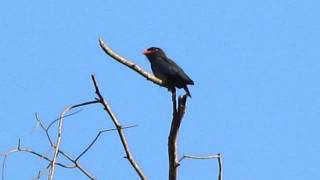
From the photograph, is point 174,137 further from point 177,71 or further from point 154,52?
point 154,52

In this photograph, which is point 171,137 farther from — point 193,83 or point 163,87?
point 193,83

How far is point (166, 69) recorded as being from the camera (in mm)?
9664

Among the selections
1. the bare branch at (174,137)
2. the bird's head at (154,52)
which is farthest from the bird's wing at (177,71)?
the bare branch at (174,137)

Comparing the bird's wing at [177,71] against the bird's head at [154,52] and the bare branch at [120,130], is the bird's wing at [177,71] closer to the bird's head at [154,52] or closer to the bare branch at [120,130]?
the bird's head at [154,52]

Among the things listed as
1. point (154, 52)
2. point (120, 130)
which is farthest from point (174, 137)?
point (154, 52)

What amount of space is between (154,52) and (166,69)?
0.98 meters

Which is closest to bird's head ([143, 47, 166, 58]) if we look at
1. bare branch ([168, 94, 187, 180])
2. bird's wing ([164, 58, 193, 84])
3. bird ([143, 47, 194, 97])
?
bird ([143, 47, 194, 97])

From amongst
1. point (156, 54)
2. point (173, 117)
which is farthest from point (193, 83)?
point (173, 117)

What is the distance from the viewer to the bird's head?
10.5 m

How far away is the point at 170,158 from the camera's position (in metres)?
5.14

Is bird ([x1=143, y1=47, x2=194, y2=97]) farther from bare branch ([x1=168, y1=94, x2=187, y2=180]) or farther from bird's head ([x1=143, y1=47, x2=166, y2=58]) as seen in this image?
bare branch ([x1=168, y1=94, x2=187, y2=180])

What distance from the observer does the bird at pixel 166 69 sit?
9.16 meters

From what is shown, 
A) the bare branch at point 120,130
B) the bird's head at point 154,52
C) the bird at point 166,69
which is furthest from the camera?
the bird's head at point 154,52

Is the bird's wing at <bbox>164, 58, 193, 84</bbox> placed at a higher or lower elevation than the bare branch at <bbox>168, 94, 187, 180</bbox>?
higher
